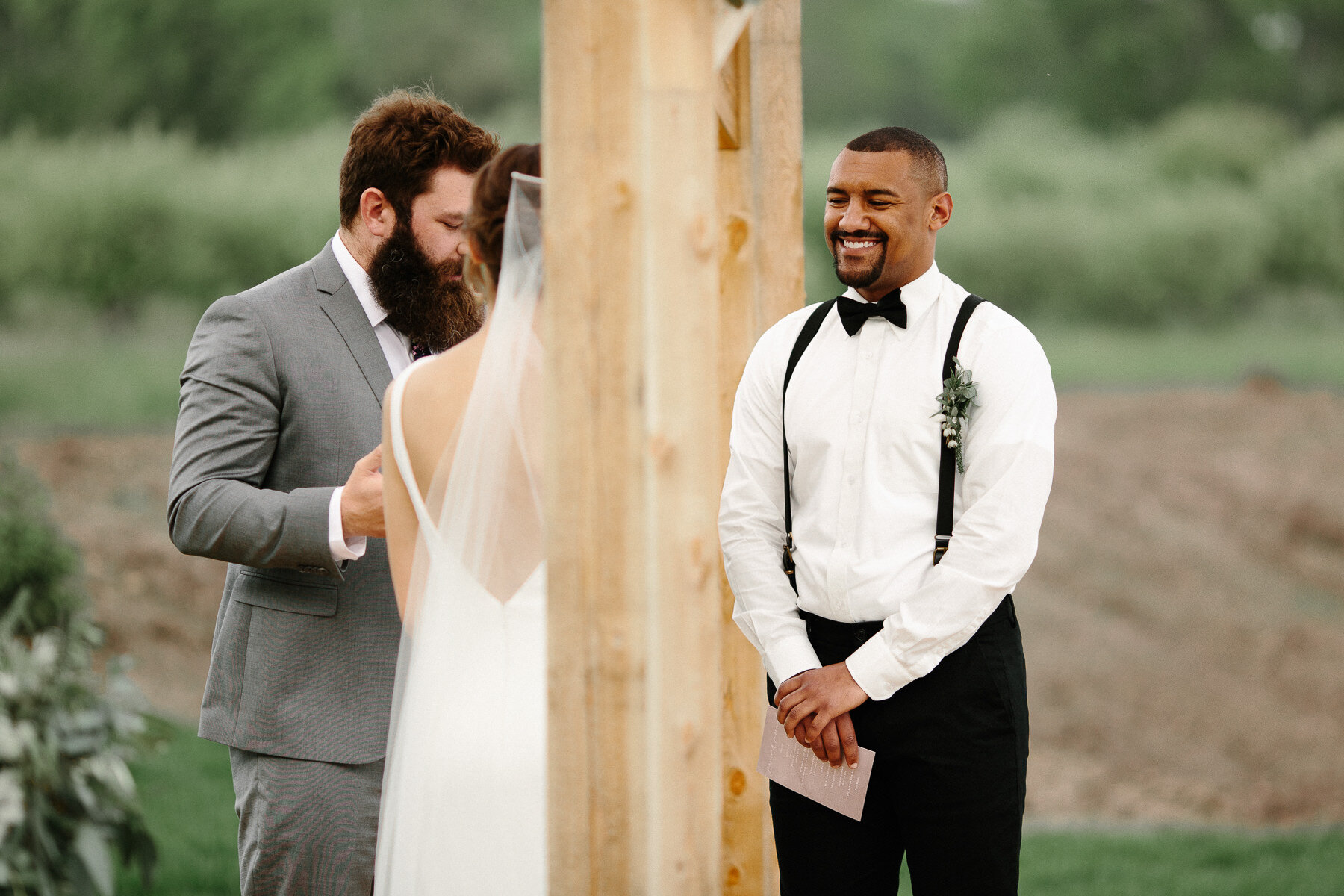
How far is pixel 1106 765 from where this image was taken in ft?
30.3

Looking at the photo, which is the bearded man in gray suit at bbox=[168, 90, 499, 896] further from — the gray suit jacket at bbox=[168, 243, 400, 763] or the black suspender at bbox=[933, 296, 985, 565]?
the black suspender at bbox=[933, 296, 985, 565]

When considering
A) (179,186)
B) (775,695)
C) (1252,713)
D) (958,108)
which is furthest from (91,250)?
(775,695)

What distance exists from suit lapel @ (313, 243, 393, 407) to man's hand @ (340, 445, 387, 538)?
0.24 m

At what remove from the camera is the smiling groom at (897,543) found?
7.02ft

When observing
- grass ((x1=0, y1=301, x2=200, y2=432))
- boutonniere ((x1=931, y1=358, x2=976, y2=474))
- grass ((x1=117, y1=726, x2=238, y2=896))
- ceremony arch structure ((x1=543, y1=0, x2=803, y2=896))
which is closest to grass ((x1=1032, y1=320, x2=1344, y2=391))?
grass ((x1=0, y1=301, x2=200, y2=432))

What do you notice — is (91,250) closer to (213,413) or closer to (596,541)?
(213,413)

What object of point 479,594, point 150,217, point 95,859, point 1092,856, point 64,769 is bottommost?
point 1092,856

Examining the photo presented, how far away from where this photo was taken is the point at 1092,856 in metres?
6.59

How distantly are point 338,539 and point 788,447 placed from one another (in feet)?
2.80

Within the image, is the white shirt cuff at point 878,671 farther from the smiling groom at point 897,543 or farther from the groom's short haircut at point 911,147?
the groom's short haircut at point 911,147

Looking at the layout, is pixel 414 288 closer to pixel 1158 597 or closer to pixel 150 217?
pixel 1158 597

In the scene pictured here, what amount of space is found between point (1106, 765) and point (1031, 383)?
7.91 meters

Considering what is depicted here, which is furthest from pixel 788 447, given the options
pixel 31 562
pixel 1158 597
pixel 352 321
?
pixel 1158 597


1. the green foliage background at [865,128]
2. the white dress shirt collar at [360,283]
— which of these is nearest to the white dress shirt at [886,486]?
the white dress shirt collar at [360,283]
